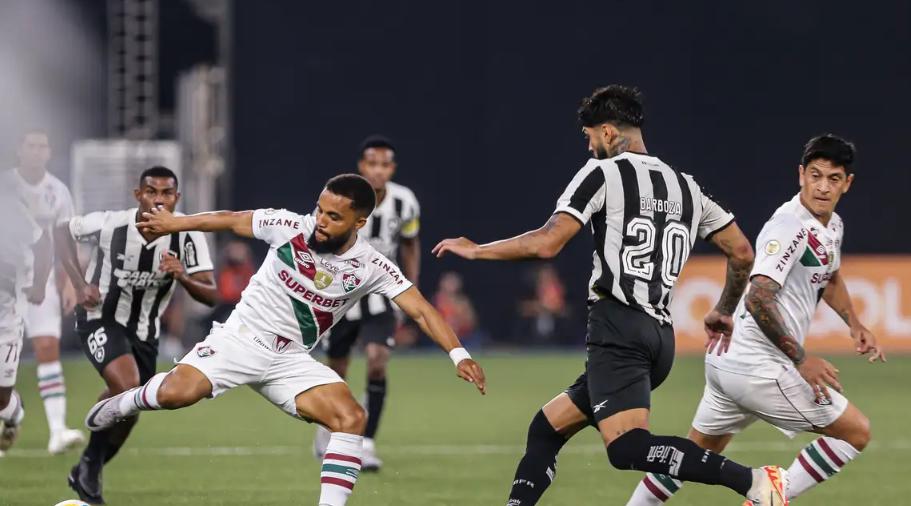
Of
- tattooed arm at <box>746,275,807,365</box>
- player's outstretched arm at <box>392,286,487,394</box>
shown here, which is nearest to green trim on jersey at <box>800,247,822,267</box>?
tattooed arm at <box>746,275,807,365</box>

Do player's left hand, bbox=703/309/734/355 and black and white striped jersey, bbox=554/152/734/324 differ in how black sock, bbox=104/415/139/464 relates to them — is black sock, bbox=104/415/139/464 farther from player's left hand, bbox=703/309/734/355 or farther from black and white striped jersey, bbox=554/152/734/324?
player's left hand, bbox=703/309/734/355

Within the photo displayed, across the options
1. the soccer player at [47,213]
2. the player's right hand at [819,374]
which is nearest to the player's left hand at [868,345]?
the player's right hand at [819,374]

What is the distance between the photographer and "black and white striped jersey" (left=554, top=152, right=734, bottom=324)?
634 cm

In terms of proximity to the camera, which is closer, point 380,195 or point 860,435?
point 860,435

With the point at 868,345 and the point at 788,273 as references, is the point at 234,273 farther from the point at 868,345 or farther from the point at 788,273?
the point at 788,273

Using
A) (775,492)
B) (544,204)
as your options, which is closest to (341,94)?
(544,204)

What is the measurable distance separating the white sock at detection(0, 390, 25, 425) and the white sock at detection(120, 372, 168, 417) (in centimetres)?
216

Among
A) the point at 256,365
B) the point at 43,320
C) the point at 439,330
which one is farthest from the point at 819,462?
the point at 43,320

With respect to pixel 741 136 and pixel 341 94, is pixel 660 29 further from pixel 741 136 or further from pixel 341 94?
pixel 341 94

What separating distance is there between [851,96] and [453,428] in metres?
17.1

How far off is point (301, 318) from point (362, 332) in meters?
3.53

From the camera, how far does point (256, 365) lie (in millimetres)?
7055

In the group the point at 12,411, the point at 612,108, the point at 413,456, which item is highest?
the point at 612,108

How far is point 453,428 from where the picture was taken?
13.0 m
